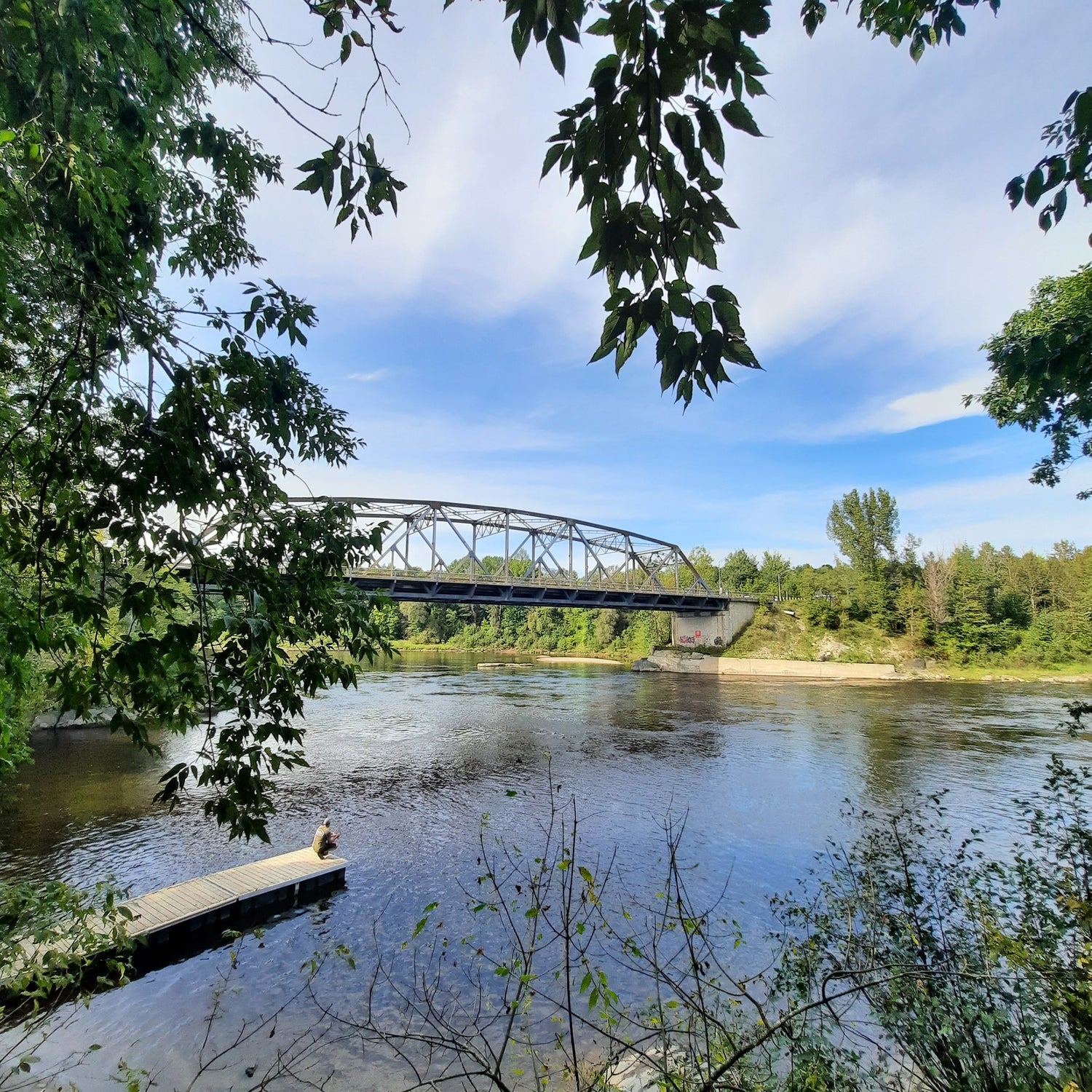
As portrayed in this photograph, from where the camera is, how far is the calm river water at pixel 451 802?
25.8 ft

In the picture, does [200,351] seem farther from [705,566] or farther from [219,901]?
[705,566]

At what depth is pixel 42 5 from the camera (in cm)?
209

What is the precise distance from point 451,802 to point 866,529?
6206 cm

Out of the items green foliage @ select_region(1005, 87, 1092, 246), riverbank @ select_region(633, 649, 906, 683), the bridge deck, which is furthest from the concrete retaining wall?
green foliage @ select_region(1005, 87, 1092, 246)

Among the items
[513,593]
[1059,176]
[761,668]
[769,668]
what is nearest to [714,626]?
[761,668]

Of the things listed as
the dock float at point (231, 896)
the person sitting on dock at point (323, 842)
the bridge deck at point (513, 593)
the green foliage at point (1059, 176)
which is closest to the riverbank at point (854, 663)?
the bridge deck at point (513, 593)

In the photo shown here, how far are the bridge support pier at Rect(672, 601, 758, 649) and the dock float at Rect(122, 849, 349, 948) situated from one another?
170ft

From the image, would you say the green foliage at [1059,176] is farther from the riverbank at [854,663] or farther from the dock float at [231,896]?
the riverbank at [854,663]

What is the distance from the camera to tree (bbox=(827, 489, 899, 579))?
64.0 metres

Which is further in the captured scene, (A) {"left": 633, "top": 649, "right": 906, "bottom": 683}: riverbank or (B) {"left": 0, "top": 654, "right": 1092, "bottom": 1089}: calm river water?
(A) {"left": 633, "top": 649, "right": 906, "bottom": 683}: riverbank

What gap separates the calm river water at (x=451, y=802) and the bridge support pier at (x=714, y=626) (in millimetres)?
25689

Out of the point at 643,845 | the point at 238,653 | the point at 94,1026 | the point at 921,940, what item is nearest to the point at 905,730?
the point at 643,845

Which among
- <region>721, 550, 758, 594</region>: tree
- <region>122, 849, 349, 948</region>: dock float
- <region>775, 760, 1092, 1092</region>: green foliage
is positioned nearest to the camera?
<region>775, 760, 1092, 1092</region>: green foliage

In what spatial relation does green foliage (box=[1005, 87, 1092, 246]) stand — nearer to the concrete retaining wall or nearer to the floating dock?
the floating dock
